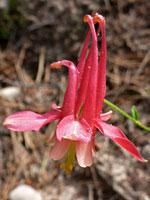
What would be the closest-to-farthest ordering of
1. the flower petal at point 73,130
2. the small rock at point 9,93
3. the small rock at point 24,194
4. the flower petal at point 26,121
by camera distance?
the flower petal at point 73,130, the flower petal at point 26,121, the small rock at point 24,194, the small rock at point 9,93

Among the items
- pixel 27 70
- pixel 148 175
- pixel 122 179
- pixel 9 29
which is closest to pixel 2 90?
pixel 27 70

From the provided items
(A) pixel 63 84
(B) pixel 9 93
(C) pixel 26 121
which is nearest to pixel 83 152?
(C) pixel 26 121

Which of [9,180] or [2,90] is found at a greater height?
[2,90]

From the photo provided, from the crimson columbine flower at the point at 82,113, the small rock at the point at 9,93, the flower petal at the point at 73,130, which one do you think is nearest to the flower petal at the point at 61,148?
the crimson columbine flower at the point at 82,113

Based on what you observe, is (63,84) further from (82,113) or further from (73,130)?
(73,130)

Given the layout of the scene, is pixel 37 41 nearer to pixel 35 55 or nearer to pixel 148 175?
pixel 35 55

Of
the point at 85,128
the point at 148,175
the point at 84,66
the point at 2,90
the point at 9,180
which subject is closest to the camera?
the point at 85,128

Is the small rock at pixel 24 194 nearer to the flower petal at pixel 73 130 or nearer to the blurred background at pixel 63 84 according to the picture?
the blurred background at pixel 63 84
